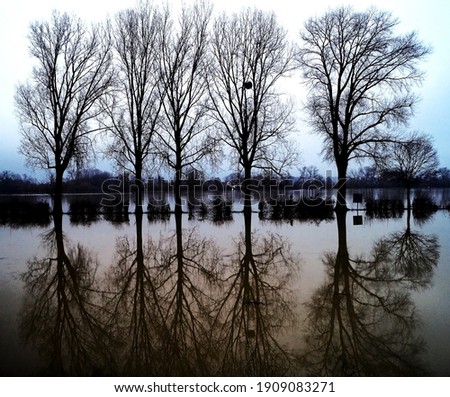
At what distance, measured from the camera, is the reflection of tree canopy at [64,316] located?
484 centimetres

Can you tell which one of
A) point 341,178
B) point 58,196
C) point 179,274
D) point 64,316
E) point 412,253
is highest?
point 341,178

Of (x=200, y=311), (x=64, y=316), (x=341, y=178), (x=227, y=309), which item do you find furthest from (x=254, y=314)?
(x=341, y=178)

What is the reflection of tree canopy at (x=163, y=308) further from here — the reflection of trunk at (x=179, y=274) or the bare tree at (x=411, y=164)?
the bare tree at (x=411, y=164)

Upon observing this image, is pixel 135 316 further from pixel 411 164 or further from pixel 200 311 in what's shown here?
pixel 411 164

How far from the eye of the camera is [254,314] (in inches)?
251

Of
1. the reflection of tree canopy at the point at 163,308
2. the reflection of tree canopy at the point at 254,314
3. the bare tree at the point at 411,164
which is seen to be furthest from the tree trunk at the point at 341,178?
the reflection of tree canopy at the point at 163,308

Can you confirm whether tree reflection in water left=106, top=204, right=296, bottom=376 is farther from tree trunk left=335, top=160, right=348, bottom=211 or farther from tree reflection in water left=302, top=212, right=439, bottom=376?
tree trunk left=335, top=160, right=348, bottom=211

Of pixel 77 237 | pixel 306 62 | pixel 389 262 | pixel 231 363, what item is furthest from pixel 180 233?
pixel 306 62

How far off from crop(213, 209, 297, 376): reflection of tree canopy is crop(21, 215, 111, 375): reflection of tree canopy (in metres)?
1.69

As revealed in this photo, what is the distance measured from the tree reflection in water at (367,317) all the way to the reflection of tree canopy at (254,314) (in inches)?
19.0

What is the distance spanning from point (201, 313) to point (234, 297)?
105cm

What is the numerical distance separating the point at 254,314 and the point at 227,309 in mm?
530

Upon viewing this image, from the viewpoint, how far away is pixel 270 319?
242 inches

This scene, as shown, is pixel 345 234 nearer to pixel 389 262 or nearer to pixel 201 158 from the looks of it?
pixel 389 262
